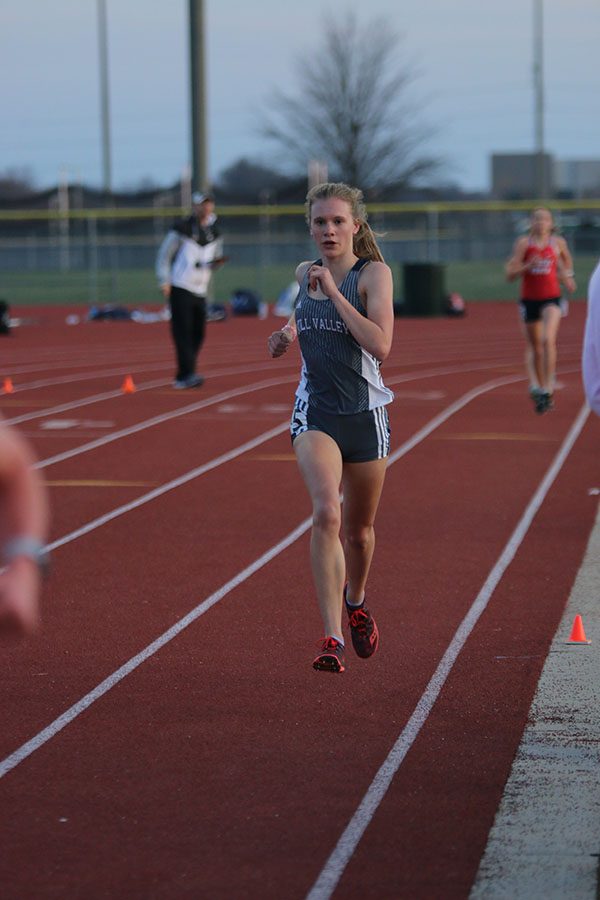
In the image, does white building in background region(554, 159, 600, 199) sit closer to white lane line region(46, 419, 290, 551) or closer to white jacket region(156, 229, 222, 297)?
white jacket region(156, 229, 222, 297)

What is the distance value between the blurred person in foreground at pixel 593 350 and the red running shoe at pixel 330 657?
2.57 m

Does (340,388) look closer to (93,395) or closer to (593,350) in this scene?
(593,350)

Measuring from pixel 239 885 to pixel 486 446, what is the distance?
9.67 m

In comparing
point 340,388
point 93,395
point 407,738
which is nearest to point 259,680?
point 407,738

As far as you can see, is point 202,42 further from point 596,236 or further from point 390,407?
point 596,236

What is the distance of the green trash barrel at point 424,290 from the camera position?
112 ft

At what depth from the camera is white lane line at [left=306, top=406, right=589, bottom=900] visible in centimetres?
440


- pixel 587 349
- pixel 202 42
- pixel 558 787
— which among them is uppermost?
pixel 202 42

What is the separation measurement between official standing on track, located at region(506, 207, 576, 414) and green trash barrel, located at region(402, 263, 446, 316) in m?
17.8

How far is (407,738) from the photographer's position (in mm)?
5648

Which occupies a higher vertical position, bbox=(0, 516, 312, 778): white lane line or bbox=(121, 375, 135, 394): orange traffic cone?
bbox=(121, 375, 135, 394): orange traffic cone

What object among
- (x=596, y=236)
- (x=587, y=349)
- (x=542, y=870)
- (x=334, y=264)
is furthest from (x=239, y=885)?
(x=596, y=236)

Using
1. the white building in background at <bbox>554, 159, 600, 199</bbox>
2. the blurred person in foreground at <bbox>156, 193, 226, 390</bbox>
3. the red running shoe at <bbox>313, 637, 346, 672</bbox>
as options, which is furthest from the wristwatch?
the white building in background at <bbox>554, 159, 600, 199</bbox>

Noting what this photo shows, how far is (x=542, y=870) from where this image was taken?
4375 millimetres
